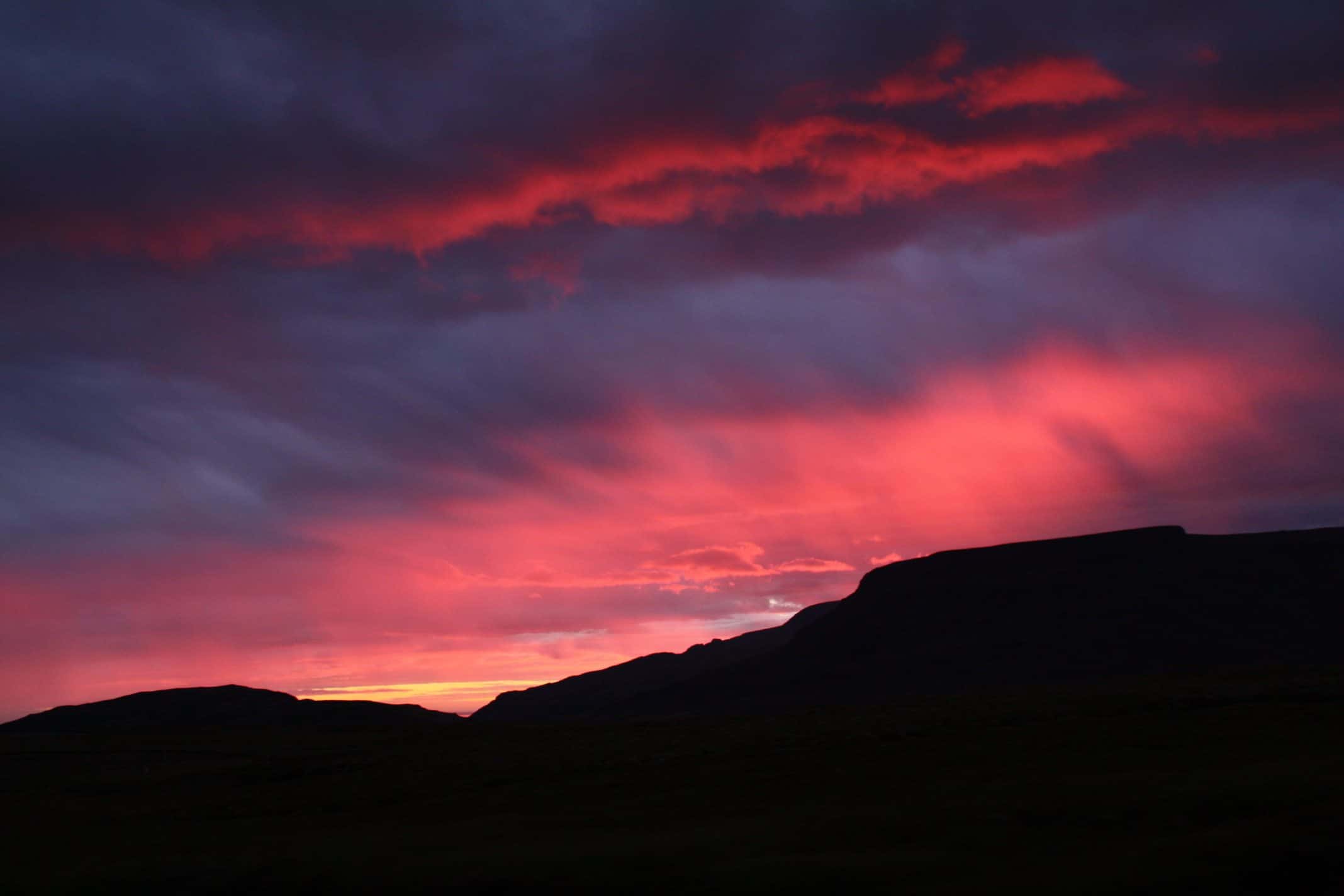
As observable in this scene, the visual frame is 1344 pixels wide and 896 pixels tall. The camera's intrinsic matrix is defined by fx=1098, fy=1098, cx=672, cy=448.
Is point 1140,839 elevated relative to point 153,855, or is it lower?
lower

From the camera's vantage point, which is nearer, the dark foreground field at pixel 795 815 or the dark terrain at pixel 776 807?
the dark foreground field at pixel 795 815

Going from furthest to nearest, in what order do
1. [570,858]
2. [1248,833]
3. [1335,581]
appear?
[1335,581], [570,858], [1248,833]

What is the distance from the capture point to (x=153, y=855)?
135 feet

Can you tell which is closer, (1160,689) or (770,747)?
(770,747)

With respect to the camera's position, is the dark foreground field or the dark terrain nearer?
the dark foreground field

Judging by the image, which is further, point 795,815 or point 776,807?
point 776,807

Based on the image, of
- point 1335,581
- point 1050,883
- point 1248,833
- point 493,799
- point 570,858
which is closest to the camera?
point 1050,883

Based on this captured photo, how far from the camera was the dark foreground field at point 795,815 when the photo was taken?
27.8 metres

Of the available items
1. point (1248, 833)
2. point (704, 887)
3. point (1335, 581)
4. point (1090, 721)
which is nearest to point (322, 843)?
point (704, 887)

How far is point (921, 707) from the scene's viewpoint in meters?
92.0

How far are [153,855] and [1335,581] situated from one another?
209m

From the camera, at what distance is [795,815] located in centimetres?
3800

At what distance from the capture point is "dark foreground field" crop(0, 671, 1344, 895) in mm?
27828

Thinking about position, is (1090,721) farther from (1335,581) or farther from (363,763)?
(1335,581)
